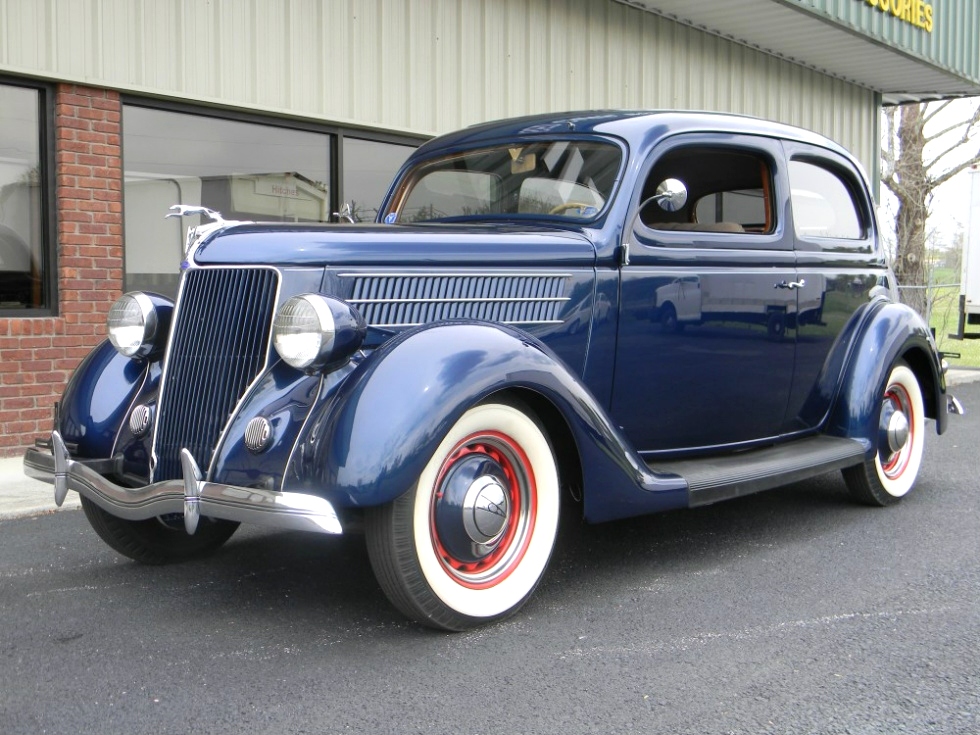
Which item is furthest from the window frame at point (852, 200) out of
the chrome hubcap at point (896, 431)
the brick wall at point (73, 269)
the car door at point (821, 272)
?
the brick wall at point (73, 269)

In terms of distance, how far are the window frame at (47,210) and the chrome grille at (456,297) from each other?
407 centimetres

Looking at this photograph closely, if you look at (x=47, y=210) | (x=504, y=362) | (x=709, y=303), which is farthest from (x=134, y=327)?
(x=47, y=210)

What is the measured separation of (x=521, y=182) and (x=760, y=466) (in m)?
1.55

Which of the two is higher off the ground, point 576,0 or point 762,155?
point 576,0

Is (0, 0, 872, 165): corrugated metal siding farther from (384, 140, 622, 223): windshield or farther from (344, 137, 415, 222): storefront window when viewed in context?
(384, 140, 622, 223): windshield

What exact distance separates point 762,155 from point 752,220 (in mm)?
297

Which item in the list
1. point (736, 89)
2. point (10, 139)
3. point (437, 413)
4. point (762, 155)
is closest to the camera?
point (437, 413)

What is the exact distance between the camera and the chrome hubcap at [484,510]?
10.3 ft

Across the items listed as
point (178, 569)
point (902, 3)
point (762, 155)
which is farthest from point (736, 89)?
point (178, 569)

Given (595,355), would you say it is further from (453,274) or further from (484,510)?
(484,510)

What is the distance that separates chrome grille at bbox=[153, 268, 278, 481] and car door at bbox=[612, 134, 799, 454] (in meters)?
1.41

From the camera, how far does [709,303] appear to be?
417 centimetres

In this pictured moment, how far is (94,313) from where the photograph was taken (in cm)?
668

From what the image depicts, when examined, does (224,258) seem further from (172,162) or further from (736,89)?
(736,89)
